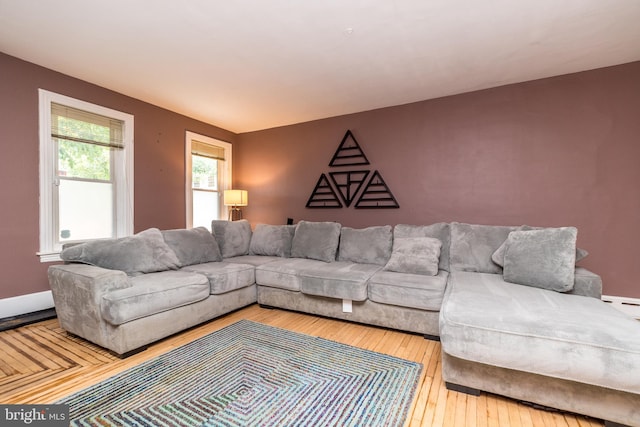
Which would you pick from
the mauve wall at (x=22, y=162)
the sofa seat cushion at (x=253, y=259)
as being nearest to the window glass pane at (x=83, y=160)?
the mauve wall at (x=22, y=162)

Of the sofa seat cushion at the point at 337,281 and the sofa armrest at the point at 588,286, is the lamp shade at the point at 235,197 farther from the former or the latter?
the sofa armrest at the point at 588,286

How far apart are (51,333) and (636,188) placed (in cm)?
551

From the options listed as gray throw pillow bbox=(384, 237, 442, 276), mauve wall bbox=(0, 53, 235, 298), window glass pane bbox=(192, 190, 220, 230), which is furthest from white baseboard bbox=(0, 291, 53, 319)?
gray throw pillow bbox=(384, 237, 442, 276)

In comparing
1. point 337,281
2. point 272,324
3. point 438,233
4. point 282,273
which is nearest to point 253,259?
point 282,273

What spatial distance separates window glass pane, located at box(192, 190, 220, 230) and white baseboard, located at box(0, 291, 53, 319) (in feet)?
6.17

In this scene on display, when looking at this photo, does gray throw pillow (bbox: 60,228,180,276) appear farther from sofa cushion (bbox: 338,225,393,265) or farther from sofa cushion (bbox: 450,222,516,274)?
sofa cushion (bbox: 450,222,516,274)

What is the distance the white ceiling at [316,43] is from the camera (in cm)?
193

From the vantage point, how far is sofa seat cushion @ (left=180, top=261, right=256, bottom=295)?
2.61 m

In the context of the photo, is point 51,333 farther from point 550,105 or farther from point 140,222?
point 550,105

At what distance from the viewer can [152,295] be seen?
2.10 m

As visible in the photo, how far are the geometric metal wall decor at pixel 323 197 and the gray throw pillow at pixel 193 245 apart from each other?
160cm

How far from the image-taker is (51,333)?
2342 mm

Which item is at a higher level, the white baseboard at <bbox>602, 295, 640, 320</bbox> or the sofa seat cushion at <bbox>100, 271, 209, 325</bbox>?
the sofa seat cushion at <bbox>100, 271, 209, 325</bbox>

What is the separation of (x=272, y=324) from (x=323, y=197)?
6.98 feet
